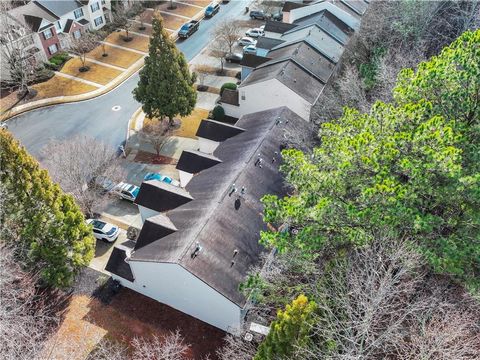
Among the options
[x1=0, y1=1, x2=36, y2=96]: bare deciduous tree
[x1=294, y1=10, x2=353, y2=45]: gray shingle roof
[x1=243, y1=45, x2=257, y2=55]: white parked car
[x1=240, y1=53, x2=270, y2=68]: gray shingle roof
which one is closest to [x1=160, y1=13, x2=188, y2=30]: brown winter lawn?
[x1=243, y1=45, x2=257, y2=55]: white parked car

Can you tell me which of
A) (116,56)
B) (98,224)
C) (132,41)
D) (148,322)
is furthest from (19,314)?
(132,41)

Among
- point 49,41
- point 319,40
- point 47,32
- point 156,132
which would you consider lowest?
point 156,132

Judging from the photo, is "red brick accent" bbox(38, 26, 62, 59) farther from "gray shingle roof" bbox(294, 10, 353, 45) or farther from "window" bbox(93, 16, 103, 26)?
"gray shingle roof" bbox(294, 10, 353, 45)

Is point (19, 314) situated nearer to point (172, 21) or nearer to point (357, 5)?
point (172, 21)

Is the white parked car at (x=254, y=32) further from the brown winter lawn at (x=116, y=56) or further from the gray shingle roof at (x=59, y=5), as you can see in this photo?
the gray shingle roof at (x=59, y=5)

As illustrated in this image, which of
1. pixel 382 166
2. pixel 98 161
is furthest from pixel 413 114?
pixel 98 161

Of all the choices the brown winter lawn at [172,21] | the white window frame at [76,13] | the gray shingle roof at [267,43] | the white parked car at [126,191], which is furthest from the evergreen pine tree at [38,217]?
the brown winter lawn at [172,21]
